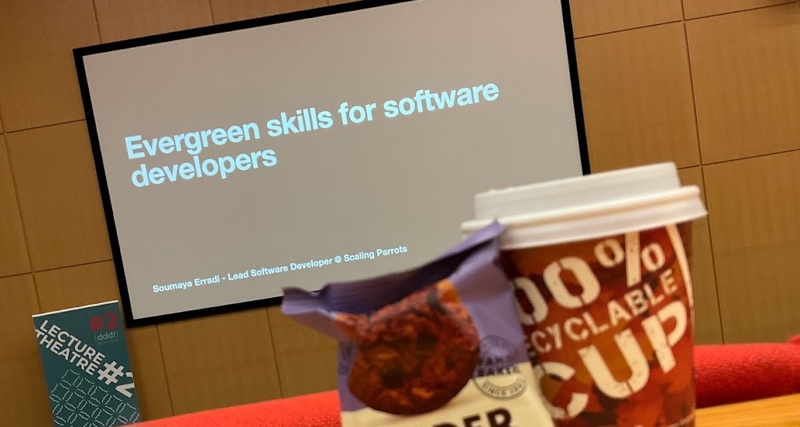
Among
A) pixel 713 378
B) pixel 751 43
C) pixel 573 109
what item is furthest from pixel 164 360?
pixel 751 43

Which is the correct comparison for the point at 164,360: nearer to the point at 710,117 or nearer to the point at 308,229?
the point at 308,229

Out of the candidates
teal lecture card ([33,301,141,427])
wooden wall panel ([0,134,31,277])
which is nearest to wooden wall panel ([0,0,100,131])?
wooden wall panel ([0,134,31,277])

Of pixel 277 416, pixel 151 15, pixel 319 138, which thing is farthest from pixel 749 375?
pixel 151 15

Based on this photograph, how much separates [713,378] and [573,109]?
2658 mm

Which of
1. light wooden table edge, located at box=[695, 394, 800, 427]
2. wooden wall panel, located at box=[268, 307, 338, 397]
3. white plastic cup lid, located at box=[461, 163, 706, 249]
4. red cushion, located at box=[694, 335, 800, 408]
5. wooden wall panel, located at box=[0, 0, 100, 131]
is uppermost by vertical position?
wooden wall panel, located at box=[0, 0, 100, 131]

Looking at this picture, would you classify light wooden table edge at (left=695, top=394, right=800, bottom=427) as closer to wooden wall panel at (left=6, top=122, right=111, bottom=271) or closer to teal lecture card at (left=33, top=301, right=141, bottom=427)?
teal lecture card at (left=33, top=301, right=141, bottom=427)

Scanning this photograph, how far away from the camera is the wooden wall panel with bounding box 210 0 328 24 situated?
10.3 feet

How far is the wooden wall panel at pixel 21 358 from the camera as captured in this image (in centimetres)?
328

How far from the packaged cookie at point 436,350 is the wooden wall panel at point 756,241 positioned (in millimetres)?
3150

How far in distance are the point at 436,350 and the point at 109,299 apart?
3241mm

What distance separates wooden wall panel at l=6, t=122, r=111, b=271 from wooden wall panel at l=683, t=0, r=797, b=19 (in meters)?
3.09

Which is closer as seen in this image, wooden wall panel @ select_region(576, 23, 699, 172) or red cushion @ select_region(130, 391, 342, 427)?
red cushion @ select_region(130, 391, 342, 427)

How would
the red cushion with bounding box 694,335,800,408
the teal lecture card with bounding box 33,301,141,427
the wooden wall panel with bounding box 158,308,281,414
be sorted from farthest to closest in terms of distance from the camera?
1. the wooden wall panel with bounding box 158,308,281,414
2. the teal lecture card with bounding box 33,301,141,427
3. the red cushion with bounding box 694,335,800,408

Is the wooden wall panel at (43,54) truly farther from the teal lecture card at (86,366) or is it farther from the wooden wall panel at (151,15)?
the teal lecture card at (86,366)
